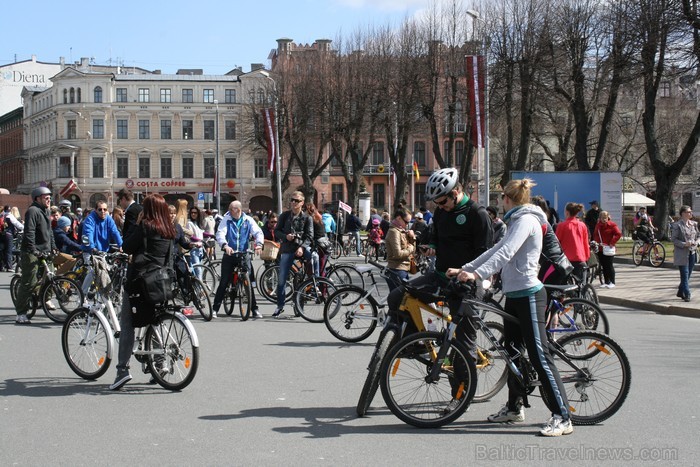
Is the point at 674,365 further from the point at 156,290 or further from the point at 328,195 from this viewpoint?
the point at 328,195

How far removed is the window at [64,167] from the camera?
285 feet

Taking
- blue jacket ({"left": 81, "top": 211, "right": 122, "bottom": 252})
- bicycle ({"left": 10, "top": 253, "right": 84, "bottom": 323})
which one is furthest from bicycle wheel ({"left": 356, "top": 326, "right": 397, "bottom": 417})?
bicycle ({"left": 10, "top": 253, "right": 84, "bottom": 323})

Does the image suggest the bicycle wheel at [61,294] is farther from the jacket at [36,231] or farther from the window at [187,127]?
the window at [187,127]

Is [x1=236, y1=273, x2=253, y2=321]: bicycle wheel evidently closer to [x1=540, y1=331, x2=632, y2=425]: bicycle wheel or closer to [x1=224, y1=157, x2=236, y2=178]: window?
[x1=540, y1=331, x2=632, y2=425]: bicycle wheel

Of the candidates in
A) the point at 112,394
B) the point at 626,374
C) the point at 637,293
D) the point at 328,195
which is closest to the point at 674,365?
the point at 626,374

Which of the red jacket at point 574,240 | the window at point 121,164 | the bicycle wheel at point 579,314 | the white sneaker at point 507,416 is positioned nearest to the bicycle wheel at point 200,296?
the red jacket at point 574,240

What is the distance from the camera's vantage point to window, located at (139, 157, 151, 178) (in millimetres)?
88062

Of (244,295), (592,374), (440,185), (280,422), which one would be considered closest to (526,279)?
(592,374)

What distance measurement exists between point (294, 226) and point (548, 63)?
25526mm

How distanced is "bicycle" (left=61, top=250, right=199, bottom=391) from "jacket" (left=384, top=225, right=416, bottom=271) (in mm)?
3771

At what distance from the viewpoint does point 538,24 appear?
123ft

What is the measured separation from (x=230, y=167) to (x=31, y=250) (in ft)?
248

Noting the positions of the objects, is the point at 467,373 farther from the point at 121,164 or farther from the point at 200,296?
the point at 121,164

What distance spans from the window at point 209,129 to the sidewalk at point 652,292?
6849cm
